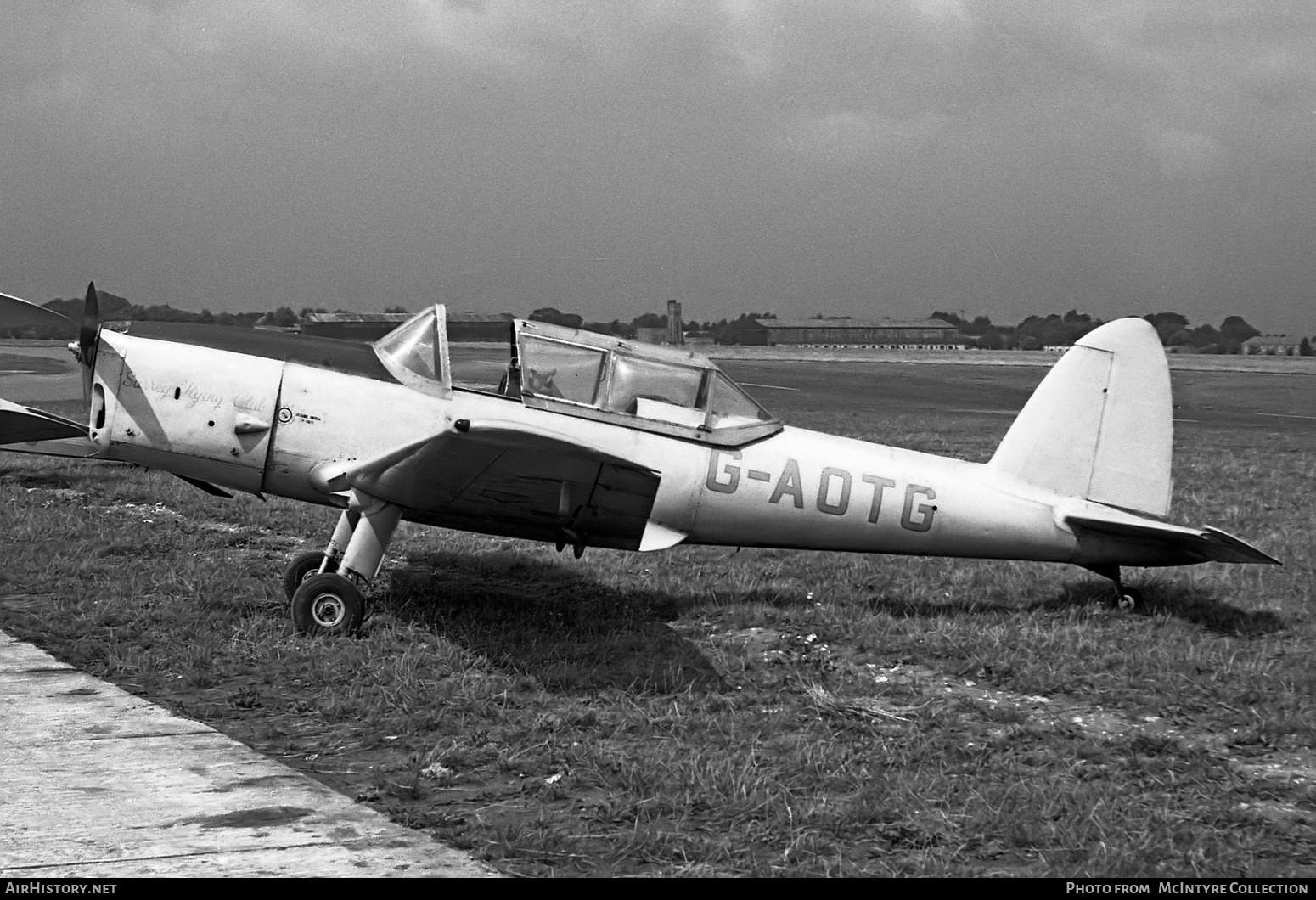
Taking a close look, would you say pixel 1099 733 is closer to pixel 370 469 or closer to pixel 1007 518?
pixel 1007 518

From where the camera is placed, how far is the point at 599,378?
25.7 feet

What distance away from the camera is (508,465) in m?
6.89

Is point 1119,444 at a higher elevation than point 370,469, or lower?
higher

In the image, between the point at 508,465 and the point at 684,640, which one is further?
the point at 684,640

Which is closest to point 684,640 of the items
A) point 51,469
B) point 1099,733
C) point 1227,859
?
point 1099,733

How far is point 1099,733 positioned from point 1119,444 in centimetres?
307

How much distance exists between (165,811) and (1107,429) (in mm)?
6326

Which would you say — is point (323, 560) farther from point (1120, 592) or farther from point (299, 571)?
point (1120, 592)

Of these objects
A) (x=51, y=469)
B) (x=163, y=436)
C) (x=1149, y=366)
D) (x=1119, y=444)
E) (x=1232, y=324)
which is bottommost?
(x=51, y=469)

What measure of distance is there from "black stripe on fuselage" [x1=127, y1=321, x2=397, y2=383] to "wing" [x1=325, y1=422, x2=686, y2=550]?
71cm

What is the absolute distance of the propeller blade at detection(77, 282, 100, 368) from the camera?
757 cm

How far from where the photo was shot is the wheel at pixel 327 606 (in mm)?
7281
